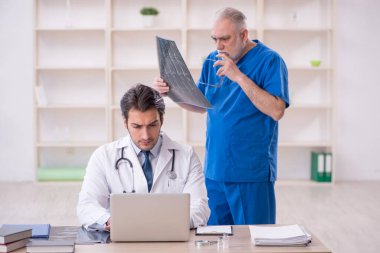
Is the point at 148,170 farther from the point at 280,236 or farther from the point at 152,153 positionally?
the point at 280,236

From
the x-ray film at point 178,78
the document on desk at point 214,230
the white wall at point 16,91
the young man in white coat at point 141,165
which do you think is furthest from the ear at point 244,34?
the white wall at point 16,91

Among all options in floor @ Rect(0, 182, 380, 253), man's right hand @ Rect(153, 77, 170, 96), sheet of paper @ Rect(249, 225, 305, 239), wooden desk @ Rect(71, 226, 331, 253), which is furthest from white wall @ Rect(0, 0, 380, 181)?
wooden desk @ Rect(71, 226, 331, 253)

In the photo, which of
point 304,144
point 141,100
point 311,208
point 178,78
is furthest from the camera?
point 304,144

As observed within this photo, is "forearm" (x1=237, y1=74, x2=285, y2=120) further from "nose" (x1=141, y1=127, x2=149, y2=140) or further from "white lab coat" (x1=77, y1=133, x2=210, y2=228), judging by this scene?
"nose" (x1=141, y1=127, x2=149, y2=140)

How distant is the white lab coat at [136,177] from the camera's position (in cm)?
275

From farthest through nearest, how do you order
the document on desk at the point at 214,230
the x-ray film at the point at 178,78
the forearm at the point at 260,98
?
the forearm at the point at 260,98 < the x-ray film at the point at 178,78 < the document on desk at the point at 214,230

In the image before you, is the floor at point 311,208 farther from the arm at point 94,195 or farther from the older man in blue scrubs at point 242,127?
the arm at point 94,195

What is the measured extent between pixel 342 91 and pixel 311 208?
6.33 feet

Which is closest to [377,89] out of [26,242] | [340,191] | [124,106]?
[340,191]

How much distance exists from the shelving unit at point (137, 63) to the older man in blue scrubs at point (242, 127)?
146 inches

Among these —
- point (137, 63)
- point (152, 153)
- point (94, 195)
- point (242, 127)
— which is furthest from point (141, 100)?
point (137, 63)

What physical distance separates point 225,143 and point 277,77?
0.40 metres

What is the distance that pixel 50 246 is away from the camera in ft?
7.42

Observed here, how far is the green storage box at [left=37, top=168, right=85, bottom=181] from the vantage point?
6973mm
